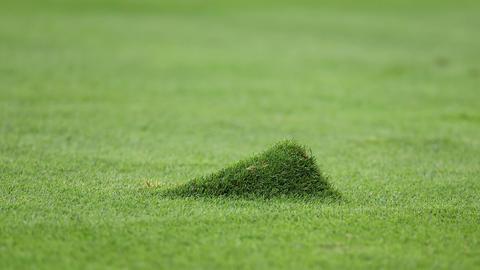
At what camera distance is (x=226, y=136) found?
6.82 meters

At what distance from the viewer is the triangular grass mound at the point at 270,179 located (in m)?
4.36

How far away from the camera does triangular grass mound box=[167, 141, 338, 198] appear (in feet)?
14.3

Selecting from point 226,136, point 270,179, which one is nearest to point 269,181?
point 270,179

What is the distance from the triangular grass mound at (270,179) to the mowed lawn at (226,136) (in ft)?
0.31

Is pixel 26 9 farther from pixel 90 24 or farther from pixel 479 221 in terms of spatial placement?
pixel 479 221

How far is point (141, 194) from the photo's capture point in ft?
14.6

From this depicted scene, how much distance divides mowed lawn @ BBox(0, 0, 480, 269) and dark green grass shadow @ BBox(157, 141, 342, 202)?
0.26 ft

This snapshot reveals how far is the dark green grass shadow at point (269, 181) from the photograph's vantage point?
4355 millimetres

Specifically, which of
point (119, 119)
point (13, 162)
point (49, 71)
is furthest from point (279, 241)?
point (49, 71)

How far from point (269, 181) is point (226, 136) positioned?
2481 millimetres

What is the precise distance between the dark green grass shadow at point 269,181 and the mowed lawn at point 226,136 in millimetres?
80

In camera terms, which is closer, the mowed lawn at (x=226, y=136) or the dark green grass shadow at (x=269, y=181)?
the mowed lawn at (x=226, y=136)

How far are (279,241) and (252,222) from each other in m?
0.31

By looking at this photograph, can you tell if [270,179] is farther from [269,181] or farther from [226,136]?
[226,136]
